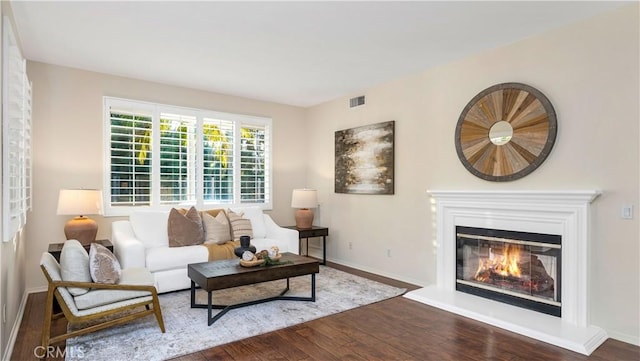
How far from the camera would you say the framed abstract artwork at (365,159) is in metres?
5.21

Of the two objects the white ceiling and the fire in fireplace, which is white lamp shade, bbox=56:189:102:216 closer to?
the white ceiling

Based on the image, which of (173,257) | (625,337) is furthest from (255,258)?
(625,337)

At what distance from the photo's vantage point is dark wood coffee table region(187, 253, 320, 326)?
11.0 ft

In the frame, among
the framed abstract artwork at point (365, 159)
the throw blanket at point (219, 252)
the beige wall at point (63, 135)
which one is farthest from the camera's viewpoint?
the framed abstract artwork at point (365, 159)

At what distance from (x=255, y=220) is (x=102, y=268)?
267 centimetres

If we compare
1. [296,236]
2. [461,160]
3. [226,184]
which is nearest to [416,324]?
[461,160]

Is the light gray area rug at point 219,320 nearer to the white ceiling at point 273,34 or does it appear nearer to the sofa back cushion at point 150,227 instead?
the sofa back cushion at point 150,227

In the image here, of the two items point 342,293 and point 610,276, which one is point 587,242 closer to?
point 610,276

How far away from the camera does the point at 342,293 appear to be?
172 inches

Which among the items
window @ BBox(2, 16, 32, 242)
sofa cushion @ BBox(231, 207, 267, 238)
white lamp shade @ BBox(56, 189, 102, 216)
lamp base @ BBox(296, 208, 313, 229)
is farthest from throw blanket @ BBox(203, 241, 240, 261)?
window @ BBox(2, 16, 32, 242)

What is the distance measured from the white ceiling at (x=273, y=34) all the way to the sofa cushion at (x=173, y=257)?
223 cm

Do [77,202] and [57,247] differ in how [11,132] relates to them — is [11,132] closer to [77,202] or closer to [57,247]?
[77,202]

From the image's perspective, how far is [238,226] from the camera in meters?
5.12

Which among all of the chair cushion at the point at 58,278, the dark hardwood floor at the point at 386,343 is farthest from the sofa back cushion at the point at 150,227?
the chair cushion at the point at 58,278
